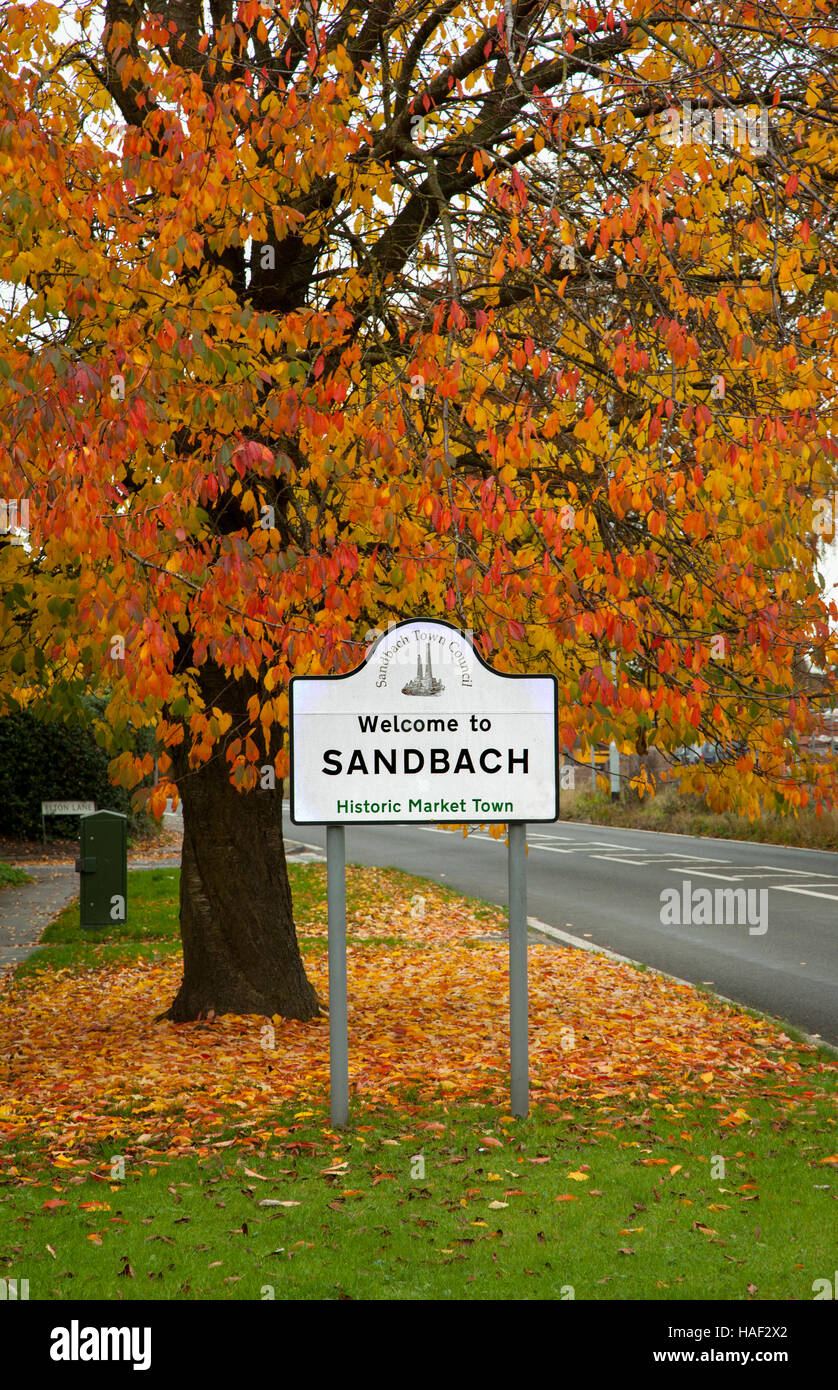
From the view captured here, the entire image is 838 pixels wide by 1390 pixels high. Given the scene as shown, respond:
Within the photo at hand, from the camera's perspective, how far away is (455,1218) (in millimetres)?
4770

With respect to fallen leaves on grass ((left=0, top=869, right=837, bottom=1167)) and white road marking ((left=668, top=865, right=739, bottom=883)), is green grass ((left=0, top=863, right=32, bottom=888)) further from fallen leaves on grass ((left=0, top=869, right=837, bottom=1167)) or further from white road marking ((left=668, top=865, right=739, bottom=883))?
white road marking ((left=668, top=865, right=739, bottom=883))

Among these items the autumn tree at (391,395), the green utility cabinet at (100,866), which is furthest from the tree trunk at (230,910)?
the green utility cabinet at (100,866)

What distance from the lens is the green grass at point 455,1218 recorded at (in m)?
4.16

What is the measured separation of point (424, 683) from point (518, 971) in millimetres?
1548

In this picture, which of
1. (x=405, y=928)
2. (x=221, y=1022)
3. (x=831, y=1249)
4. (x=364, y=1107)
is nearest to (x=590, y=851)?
(x=405, y=928)

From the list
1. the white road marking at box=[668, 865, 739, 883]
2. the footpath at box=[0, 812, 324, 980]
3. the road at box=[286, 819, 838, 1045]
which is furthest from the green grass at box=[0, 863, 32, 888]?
the white road marking at box=[668, 865, 739, 883]

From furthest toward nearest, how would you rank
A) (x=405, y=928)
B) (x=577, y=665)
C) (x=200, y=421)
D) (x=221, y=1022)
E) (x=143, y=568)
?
(x=405, y=928) < (x=221, y=1022) < (x=577, y=665) < (x=200, y=421) < (x=143, y=568)

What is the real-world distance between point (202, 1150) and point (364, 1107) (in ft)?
3.52

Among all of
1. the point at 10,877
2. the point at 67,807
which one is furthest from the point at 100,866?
the point at 67,807

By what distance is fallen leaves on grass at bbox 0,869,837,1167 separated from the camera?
6.41m

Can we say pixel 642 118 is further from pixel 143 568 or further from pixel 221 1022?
pixel 221 1022

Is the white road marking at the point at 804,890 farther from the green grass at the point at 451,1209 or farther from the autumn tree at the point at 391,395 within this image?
the green grass at the point at 451,1209

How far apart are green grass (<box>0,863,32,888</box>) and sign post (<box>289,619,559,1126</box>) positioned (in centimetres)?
1398

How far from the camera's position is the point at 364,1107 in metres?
6.50
